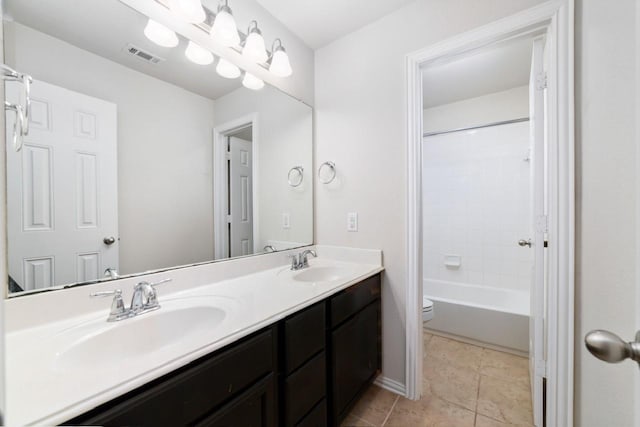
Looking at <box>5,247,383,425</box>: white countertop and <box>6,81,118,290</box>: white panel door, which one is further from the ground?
<box>6,81,118,290</box>: white panel door

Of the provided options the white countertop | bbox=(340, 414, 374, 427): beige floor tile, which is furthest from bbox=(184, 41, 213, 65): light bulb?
bbox=(340, 414, 374, 427): beige floor tile

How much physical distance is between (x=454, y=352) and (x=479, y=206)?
148 centimetres

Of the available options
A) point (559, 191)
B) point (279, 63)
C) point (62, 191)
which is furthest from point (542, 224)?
point (62, 191)

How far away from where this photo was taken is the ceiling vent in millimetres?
1150

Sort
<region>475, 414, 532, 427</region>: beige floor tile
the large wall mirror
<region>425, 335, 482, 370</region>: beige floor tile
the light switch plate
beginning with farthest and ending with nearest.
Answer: <region>425, 335, 482, 370</region>: beige floor tile, the light switch plate, <region>475, 414, 532, 427</region>: beige floor tile, the large wall mirror

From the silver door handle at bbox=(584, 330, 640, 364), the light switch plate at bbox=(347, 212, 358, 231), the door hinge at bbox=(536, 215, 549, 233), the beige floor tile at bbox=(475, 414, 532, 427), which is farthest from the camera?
the light switch plate at bbox=(347, 212, 358, 231)

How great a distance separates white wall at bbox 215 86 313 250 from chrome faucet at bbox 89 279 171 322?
71 cm

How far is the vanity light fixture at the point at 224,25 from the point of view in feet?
4.41

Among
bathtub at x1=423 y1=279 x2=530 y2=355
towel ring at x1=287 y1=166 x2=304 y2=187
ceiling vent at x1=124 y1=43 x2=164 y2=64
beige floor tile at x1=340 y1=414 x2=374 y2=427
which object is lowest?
beige floor tile at x1=340 y1=414 x2=374 y2=427

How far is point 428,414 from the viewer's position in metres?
1.54

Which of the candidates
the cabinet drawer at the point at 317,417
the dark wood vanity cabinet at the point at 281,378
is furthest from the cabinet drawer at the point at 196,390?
the cabinet drawer at the point at 317,417

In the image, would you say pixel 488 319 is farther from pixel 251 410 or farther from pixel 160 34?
pixel 160 34

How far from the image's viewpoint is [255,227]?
5.59 feet

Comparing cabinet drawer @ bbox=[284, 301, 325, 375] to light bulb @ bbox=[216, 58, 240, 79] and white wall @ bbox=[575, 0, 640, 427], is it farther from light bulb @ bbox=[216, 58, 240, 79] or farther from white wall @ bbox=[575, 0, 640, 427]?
light bulb @ bbox=[216, 58, 240, 79]
